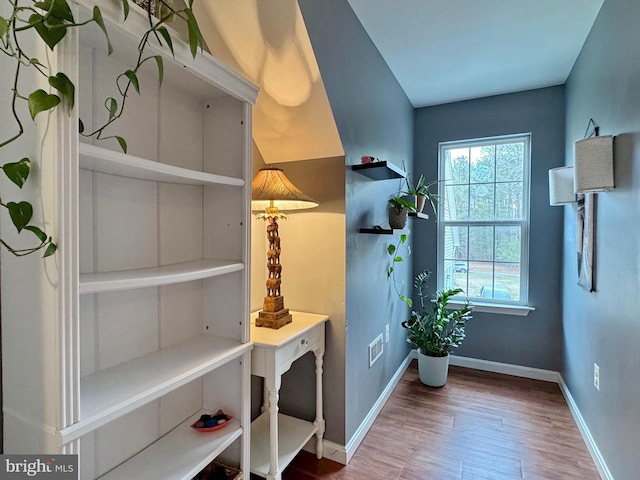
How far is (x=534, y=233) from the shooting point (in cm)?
300

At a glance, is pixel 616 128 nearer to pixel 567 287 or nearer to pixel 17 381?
pixel 567 287

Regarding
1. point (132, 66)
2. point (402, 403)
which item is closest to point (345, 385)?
point (402, 403)

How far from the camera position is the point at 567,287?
2697 millimetres

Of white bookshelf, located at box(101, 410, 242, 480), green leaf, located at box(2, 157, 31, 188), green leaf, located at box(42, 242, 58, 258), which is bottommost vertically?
white bookshelf, located at box(101, 410, 242, 480)

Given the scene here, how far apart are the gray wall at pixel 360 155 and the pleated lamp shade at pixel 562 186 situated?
1172 millimetres

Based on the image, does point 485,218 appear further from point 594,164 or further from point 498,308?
point 594,164

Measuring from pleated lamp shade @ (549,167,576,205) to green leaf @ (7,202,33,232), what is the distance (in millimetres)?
2927

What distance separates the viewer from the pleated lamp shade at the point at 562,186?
237 centimetres

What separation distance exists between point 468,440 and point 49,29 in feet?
8.79

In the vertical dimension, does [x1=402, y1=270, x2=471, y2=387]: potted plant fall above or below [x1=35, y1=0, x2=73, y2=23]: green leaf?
below

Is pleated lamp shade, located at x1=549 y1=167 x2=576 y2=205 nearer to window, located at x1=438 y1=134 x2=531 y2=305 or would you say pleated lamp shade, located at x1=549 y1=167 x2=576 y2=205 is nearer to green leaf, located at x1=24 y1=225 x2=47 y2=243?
window, located at x1=438 y1=134 x2=531 y2=305

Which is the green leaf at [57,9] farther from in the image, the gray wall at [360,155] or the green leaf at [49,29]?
the gray wall at [360,155]

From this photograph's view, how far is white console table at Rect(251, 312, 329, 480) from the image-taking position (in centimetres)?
150

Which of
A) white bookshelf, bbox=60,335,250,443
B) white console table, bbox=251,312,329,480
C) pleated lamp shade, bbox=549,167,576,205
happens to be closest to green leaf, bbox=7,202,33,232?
white bookshelf, bbox=60,335,250,443
